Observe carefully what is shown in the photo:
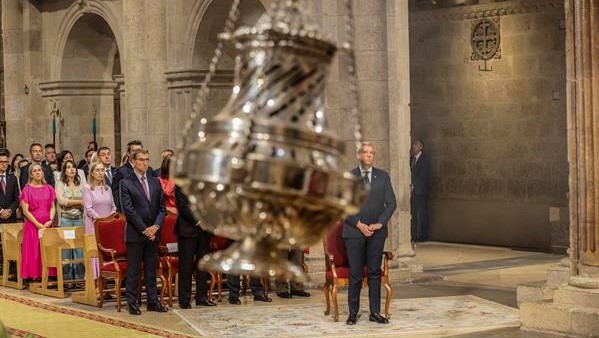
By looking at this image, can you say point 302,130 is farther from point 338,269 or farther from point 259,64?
point 338,269

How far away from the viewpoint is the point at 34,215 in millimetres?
15578

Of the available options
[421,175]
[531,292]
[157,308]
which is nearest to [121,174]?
[157,308]

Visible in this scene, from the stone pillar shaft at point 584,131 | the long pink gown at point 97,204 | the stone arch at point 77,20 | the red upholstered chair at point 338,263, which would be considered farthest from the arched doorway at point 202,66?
the stone pillar shaft at point 584,131

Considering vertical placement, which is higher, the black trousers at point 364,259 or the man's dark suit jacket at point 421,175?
the man's dark suit jacket at point 421,175

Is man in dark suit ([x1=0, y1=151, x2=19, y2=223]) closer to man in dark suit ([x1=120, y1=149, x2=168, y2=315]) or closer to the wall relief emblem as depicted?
man in dark suit ([x1=120, y1=149, x2=168, y2=315])

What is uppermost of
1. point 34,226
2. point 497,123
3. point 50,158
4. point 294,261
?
point 497,123

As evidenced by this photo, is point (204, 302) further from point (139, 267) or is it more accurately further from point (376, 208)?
point (376, 208)

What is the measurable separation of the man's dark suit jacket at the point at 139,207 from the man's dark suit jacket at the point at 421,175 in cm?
898

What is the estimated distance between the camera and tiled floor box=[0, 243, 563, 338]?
12891 millimetres

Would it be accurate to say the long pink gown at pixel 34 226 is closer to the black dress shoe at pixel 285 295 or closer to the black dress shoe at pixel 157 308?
the black dress shoe at pixel 157 308

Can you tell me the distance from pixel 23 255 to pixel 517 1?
846cm

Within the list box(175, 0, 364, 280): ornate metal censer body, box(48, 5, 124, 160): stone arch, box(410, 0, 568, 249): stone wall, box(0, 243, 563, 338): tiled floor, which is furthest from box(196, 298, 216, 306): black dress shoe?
box(175, 0, 364, 280): ornate metal censer body

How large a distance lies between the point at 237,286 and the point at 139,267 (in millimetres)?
1140

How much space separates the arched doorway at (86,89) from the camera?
2348 centimetres
